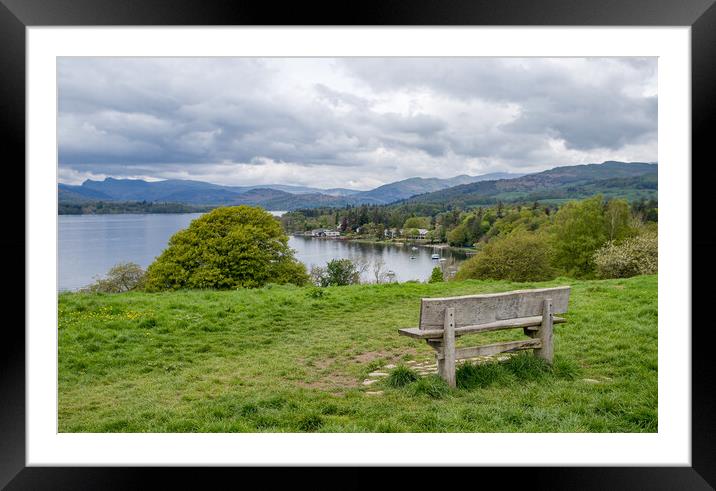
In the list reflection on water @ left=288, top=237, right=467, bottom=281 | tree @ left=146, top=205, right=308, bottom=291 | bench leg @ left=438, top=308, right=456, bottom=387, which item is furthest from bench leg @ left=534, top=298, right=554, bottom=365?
tree @ left=146, top=205, right=308, bottom=291

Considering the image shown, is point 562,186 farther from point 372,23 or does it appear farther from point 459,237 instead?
point 372,23

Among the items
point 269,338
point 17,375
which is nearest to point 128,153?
point 269,338

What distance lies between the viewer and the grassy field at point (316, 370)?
3658 millimetres

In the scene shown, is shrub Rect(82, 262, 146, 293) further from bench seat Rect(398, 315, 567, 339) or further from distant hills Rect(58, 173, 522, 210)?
bench seat Rect(398, 315, 567, 339)

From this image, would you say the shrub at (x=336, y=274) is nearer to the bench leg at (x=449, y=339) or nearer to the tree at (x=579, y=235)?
the tree at (x=579, y=235)

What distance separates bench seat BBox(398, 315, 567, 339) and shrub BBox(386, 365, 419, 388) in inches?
→ 14.8

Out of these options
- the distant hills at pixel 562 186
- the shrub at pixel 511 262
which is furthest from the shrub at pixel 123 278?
the distant hills at pixel 562 186

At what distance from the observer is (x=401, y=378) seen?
438cm

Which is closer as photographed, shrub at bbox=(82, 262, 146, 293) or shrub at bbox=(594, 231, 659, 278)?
shrub at bbox=(82, 262, 146, 293)

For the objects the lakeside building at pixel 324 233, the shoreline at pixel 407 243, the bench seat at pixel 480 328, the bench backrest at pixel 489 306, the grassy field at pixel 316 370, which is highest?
the lakeside building at pixel 324 233

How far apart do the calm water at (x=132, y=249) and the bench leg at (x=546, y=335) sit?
748 centimetres

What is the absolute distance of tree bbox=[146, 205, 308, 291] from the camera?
40.2ft

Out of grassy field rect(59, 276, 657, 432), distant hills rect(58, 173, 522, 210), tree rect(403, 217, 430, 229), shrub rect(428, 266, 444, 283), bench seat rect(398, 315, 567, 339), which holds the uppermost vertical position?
distant hills rect(58, 173, 522, 210)

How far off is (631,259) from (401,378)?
12092 millimetres
